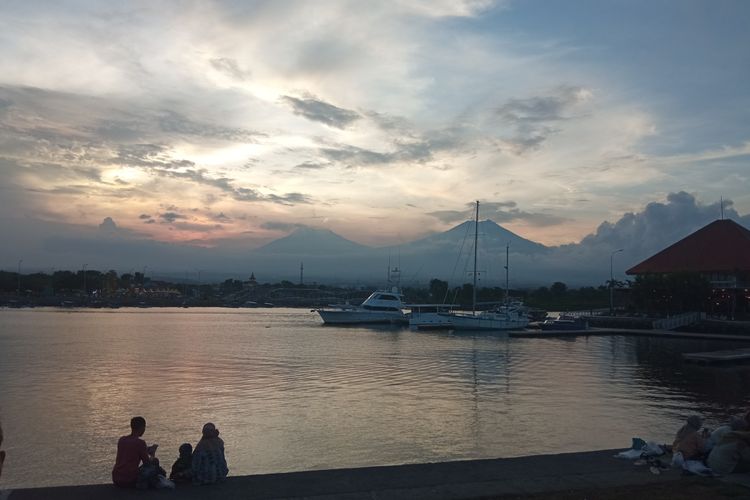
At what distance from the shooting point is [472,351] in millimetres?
47844

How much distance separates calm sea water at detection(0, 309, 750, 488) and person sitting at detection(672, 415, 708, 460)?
4.96 metres

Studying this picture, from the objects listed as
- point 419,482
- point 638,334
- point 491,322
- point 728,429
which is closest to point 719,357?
point 638,334

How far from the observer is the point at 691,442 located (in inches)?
419

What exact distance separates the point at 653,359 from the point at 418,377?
63.4ft

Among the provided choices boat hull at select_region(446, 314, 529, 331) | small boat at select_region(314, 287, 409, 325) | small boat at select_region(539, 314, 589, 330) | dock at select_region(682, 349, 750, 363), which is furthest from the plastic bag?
small boat at select_region(314, 287, 409, 325)

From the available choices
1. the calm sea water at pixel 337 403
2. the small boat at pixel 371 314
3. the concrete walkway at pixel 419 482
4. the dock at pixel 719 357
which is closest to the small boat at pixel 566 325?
the calm sea water at pixel 337 403

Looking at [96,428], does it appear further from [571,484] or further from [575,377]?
[575,377]

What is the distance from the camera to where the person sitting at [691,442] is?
34.6ft

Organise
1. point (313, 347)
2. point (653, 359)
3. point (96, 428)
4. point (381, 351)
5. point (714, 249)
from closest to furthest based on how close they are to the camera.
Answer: point (96, 428), point (653, 359), point (381, 351), point (313, 347), point (714, 249)

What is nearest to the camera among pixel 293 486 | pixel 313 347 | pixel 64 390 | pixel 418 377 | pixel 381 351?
pixel 293 486

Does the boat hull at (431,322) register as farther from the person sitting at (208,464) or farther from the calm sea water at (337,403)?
the person sitting at (208,464)

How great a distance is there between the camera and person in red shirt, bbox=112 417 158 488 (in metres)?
9.25

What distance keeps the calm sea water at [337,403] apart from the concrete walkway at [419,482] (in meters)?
4.21

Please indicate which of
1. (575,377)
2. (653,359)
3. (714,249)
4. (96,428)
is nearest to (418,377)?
(575,377)
